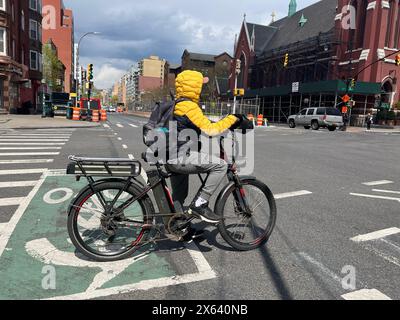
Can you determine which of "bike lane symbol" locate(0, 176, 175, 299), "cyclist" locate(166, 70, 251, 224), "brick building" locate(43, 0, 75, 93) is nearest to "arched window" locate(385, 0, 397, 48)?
"cyclist" locate(166, 70, 251, 224)

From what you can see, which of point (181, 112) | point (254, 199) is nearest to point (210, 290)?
point (254, 199)

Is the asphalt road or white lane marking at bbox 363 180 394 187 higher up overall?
white lane marking at bbox 363 180 394 187

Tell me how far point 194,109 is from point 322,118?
29048 mm

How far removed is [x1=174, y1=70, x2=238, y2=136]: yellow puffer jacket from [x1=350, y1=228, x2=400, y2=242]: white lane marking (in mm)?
2455

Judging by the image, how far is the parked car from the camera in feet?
98.1

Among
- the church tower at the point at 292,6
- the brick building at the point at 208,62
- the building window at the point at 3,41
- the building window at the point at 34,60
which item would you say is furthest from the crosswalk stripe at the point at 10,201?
the brick building at the point at 208,62

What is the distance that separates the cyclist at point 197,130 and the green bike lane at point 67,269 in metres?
0.64

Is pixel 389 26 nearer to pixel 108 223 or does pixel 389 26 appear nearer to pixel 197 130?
pixel 197 130

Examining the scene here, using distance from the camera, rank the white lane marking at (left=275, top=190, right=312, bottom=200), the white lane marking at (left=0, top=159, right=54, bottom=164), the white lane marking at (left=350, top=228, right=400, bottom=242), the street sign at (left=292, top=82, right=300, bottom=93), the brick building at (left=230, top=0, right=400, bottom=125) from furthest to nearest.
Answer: the street sign at (left=292, top=82, right=300, bottom=93) < the brick building at (left=230, top=0, right=400, bottom=125) < the white lane marking at (left=0, top=159, right=54, bottom=164) < the white lane marking at (left=275, top=190, right=312, bottom=200) < the white lane marking at (left=350, top=228, right=400, bottom=242)

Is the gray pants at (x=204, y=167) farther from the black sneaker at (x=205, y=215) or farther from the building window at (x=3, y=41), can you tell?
the building window at (x=3, y=41)

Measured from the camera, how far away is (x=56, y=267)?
3441 mm

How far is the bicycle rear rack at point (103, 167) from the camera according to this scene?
339 centimetres

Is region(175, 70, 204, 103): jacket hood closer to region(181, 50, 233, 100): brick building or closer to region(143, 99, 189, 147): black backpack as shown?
region(143, 99, 189, 147): black backpack

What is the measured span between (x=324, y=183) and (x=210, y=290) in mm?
5588
